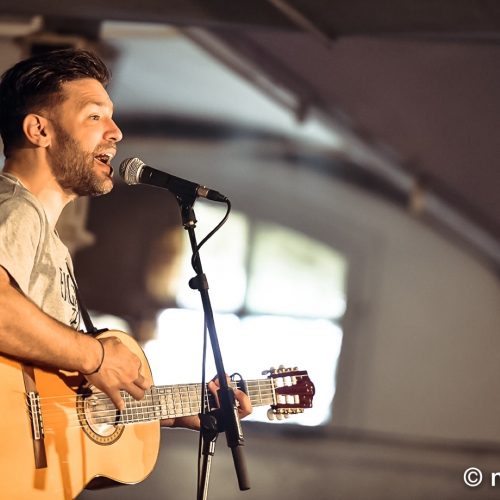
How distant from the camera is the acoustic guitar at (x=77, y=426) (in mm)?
1670

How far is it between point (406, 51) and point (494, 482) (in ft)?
9.23

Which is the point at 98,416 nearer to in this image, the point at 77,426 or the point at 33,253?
the point at 77,426

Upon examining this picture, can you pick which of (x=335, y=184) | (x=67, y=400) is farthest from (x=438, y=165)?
(x=67, y=400)

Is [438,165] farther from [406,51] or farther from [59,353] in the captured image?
[59,353]

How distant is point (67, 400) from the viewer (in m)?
1.81

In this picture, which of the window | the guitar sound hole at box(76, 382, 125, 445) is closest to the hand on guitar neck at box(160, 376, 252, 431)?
the guitar sound hole at box(76, 382, 125, 445)

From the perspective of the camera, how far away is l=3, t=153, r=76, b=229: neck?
6.42ft

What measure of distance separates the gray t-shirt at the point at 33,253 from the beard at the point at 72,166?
15 centimetres

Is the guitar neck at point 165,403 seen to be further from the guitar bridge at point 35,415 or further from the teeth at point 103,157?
the teeth at point 103,157

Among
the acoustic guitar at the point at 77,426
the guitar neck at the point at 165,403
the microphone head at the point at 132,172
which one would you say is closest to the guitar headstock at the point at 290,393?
the acoustic guitar at the point at 77,426

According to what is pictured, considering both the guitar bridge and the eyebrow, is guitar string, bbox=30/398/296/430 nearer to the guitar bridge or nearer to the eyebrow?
the guitar bridge

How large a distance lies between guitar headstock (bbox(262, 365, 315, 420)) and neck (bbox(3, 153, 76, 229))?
888 mm

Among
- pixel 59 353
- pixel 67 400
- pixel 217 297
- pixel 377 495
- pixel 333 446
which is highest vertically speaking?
pixel 217 297

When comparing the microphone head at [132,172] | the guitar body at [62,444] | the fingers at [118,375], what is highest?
the microphone head at [132,172]
